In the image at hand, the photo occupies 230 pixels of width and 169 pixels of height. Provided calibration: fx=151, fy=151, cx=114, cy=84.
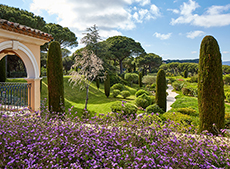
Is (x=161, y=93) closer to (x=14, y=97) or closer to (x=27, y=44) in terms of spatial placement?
(x=27, y=44)

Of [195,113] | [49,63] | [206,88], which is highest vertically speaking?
[49,63]

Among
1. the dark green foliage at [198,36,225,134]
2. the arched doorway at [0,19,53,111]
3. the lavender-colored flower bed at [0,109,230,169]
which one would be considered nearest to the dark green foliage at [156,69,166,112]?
the dark green foliage at [198,36,225,134]

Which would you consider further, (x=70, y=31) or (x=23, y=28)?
(x=70, y=31)

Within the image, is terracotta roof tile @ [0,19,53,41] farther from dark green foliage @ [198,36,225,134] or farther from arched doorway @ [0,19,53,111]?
dark green foliage @ [198,36,225,134]

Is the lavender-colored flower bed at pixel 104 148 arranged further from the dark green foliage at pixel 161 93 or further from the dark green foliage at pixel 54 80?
the dark green foliage at pixel 161 93

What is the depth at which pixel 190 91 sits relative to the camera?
1712 centimetres

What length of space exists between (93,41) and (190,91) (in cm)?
1468

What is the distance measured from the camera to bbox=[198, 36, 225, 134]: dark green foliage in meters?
4.96

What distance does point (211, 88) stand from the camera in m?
5.02

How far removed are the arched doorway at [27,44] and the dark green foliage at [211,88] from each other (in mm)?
6376

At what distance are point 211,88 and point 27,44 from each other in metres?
7.10

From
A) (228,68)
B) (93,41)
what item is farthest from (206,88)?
(228,68)

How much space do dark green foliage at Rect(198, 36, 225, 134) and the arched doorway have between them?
6.38m

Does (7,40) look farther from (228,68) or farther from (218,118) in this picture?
(228,68)
